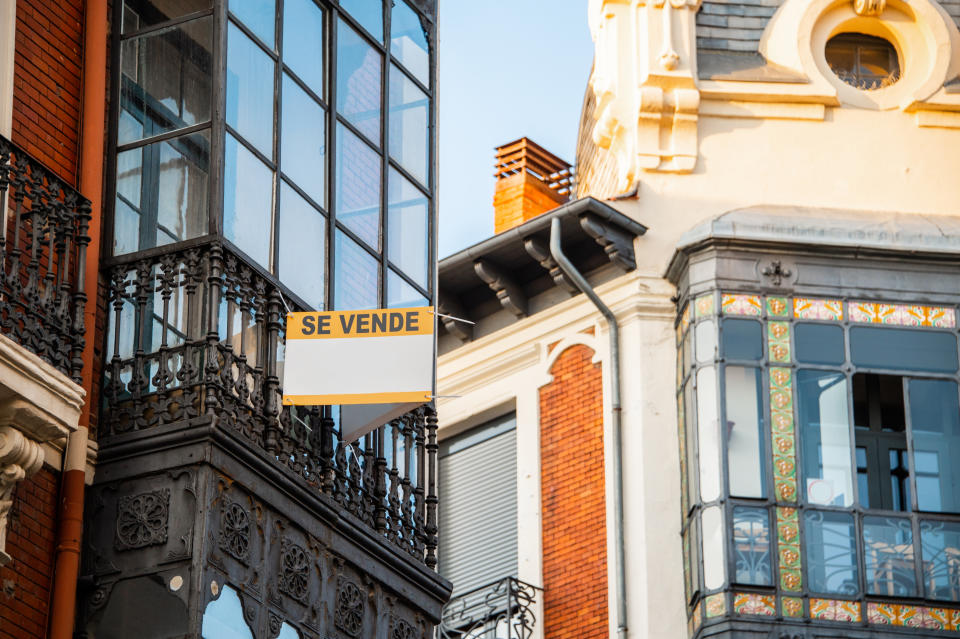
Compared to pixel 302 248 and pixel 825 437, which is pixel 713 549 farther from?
pixel 302 248

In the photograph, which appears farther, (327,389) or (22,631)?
(327,389)

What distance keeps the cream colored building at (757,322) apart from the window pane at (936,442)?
0.02m

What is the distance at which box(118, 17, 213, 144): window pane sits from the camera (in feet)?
39.8

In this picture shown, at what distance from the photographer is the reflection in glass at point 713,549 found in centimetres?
1752

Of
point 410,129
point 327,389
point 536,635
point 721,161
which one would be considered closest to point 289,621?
point 327,389

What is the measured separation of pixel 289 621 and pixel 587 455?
8213 mm

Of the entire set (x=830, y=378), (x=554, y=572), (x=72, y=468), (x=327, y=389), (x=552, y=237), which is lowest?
(x=72, y=468)

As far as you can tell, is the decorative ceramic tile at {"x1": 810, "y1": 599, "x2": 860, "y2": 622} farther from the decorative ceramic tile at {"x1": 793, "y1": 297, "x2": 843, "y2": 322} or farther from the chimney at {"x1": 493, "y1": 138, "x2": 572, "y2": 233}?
the chimney at {"x1": 493, "y1": 138, "x2": 572, "y2": 233}

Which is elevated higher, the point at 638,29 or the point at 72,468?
the point at 638,29

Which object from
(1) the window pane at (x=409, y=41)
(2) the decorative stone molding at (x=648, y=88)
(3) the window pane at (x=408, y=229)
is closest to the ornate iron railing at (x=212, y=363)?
(3) the window pane at (x=408, y=229)

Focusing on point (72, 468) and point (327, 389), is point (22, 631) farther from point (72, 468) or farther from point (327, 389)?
point (327, 389)

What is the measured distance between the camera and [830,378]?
1820 cm


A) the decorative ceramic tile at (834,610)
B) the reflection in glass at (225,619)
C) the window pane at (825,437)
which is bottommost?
the reflection in glass at (225,619)

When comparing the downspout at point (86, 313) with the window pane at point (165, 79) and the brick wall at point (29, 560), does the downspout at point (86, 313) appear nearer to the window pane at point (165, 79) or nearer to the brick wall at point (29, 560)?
the brick wall at point (29, 560)
